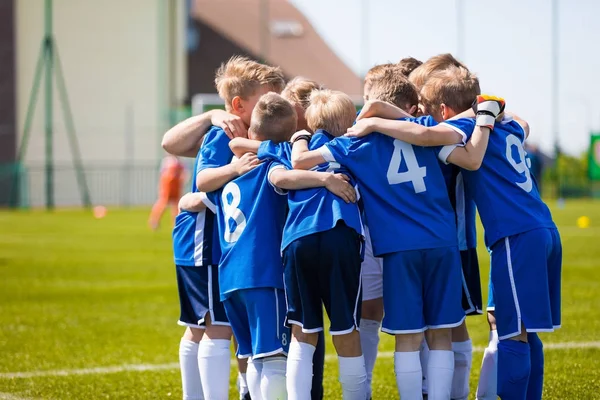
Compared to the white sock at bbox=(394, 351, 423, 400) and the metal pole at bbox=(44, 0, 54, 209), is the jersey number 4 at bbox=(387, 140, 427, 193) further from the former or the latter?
the metal pole at bbox=(44, 0, 54, 209)

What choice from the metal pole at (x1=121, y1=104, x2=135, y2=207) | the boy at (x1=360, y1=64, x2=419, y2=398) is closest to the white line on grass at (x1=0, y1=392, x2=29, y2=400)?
the boy at (x1=360, y1=64, x2=419, y2=398)

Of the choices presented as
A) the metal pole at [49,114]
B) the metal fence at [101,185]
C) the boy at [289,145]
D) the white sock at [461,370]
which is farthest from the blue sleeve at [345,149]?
the metal fence at [101,185]

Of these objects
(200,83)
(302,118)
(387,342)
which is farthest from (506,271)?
(200,83)

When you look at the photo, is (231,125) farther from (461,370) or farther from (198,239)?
(461,370)

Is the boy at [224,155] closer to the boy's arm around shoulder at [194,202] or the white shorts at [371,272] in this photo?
the boy's arm around shoulder at [194,202]

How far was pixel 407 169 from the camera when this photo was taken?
4188 millimetres

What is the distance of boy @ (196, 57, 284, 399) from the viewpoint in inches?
174

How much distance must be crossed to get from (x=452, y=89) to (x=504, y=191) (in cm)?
55

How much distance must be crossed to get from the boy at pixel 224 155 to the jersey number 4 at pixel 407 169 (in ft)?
2.32

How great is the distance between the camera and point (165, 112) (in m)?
36.9

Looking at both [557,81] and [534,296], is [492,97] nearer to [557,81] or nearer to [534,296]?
[534,296]

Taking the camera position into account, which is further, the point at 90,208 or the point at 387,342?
the point at 90,208

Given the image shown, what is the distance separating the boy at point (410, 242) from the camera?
4.13 metres

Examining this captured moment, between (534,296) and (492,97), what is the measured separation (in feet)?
3.00
